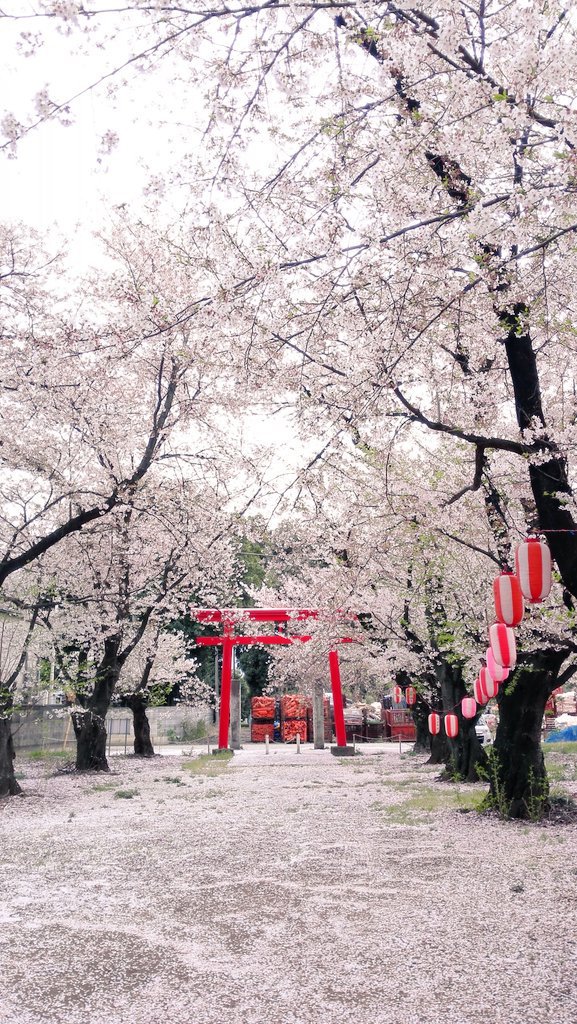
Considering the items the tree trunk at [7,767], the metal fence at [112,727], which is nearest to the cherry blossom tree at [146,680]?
the metal fence at [112,727]

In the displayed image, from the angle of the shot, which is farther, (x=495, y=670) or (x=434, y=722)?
(x=434, y=722)

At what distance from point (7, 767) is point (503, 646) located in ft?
31.5

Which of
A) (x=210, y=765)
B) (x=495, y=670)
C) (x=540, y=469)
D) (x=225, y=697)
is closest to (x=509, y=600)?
(x=540, y=469)

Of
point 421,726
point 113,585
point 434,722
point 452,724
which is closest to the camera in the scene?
point 452,724

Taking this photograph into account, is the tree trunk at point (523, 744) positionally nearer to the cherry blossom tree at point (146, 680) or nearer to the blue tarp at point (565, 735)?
the cherry blossom tree at point (146, 680)

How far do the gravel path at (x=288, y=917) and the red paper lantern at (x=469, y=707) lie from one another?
200cm

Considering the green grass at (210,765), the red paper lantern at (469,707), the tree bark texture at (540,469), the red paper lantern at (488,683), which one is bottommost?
the green grass at (210,765)

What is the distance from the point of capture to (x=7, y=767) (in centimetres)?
1403

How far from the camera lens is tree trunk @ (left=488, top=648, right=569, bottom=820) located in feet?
33.3

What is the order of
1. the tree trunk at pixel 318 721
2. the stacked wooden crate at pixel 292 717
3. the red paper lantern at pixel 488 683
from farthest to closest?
the stacked wooden crate at pixel 292 717 < the tree trunk at pixel 318 721 < the red paper lantern at pixel 488 683

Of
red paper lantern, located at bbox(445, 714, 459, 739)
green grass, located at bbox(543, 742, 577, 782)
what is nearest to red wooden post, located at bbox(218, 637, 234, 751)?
green grass, located at bbox(543, 742, 577, 782)

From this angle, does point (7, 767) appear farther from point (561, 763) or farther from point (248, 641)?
point (248, 641)

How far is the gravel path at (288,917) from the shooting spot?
393 cm

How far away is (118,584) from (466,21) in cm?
1425
